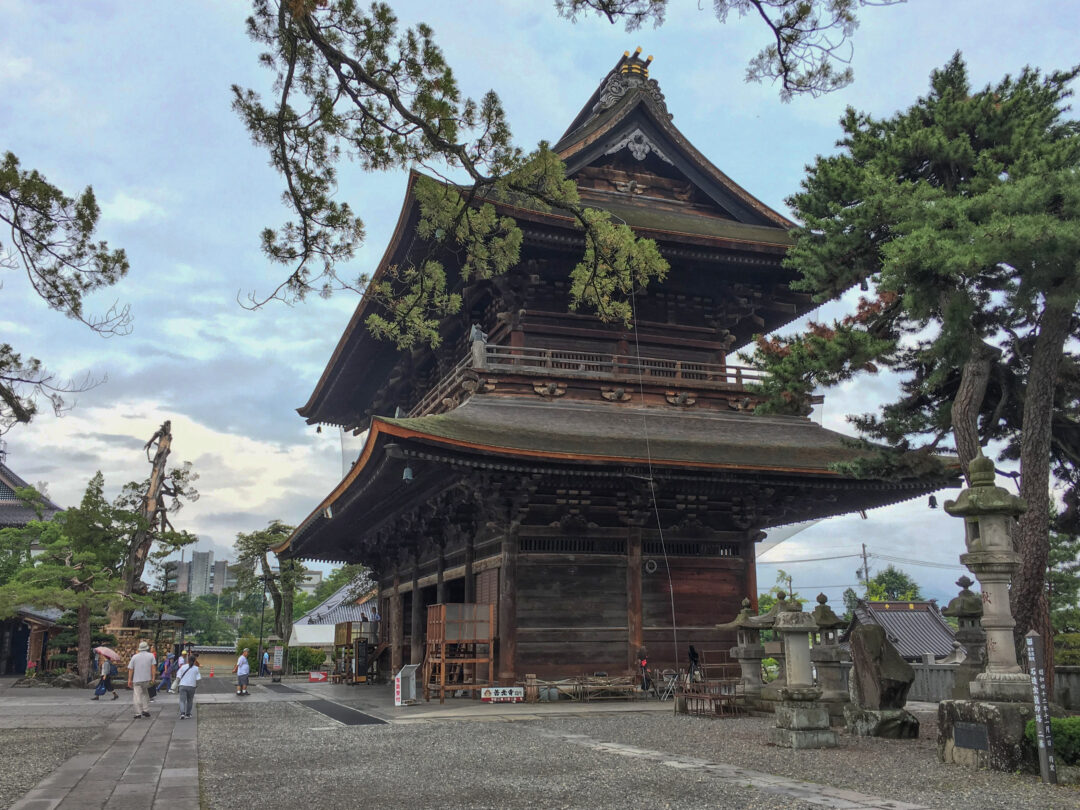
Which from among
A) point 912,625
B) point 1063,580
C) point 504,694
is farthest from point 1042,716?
point 1063,580

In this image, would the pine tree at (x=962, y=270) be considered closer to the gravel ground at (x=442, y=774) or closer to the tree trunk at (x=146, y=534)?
the gravel ground at (x=442, y=774)

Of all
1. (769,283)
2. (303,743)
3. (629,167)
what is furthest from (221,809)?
(629,167)

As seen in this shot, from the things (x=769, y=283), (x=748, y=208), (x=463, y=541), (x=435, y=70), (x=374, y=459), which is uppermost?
(x=748, y=208)

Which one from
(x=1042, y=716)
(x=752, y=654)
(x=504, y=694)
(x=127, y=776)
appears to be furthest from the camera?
Result: (x=504, y=694)

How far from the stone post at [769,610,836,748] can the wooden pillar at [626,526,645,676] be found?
6.15 m

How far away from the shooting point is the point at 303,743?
35.1 feet

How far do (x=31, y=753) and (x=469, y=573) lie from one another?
9.47 metres

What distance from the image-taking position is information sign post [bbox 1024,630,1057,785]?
756 centimetres

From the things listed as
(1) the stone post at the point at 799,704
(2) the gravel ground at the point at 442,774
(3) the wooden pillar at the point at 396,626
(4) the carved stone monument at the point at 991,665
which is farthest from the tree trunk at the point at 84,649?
(4) the carved stone monument at the point at 991,665

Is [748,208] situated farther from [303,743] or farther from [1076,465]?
[303,743]

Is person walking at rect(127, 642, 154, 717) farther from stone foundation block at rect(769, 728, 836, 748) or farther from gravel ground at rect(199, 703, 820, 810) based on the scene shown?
stone foundation block at rect(769, 728, 836, 748)

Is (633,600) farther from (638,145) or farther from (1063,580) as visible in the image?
(1063,580)

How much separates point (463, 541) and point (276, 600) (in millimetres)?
36494

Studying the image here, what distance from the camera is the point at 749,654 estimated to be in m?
13.9
